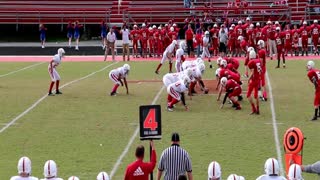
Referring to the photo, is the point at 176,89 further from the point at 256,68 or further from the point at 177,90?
the point at 256,68

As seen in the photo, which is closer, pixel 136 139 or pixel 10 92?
pixel 136 139

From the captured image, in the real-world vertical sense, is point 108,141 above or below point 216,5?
below

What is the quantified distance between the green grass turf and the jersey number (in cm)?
199

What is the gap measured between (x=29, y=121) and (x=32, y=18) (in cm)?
2592

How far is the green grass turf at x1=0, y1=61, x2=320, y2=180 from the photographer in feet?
41.9

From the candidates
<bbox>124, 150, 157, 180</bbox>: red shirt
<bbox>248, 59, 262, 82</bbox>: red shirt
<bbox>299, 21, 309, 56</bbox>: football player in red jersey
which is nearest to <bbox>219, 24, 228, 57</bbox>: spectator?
<bbox>299, 21, 309, 56</bbox>: football player in red jersey

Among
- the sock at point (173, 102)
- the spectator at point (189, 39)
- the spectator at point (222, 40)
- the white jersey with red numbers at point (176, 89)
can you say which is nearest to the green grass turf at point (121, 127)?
the sock at point (173, 102)

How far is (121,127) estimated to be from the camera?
16.0 metres

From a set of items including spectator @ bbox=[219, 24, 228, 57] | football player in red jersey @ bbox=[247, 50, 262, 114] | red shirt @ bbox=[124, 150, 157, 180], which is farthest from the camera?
spectator @ bbox=[219, 24, 228, 57]

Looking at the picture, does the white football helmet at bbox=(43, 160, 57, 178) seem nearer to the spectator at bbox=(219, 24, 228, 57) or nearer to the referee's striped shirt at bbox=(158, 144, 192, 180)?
the referee's striped shirt at bbox=(158, 144, 192, 180)

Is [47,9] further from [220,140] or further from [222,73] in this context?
[220,140]

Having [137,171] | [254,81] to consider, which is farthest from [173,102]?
[137,171]

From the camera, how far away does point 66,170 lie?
12102 millimetres

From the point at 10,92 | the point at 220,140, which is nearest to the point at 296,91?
the point at 220,140
